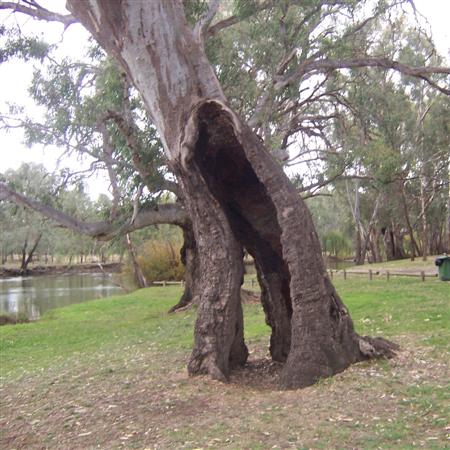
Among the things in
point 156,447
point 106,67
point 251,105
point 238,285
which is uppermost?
point 106,67

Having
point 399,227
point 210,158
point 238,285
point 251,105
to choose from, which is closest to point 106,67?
point 251,105

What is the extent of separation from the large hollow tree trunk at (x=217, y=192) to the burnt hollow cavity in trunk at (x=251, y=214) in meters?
0.02

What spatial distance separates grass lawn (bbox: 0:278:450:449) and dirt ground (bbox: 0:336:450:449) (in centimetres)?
1

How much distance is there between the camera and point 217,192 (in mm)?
7922

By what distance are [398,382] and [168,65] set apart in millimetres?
4296

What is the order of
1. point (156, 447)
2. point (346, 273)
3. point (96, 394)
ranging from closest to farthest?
1. point (156, 447)
2. point (96, 394)
3. point (346, 273)

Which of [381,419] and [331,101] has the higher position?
[331,101]

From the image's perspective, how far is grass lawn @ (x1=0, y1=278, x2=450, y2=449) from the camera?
5.12 meters

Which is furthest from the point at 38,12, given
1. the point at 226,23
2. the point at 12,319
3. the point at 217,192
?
the point at 12,319

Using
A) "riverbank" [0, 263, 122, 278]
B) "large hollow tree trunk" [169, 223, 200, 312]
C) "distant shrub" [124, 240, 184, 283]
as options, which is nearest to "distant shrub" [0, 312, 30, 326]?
"large hollow tree trunk" [169, 223, 200, 312]

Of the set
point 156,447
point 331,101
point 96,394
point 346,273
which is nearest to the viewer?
point 156,447

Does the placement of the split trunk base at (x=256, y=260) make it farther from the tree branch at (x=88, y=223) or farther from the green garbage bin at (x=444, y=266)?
the green garbage bin at (x=444, y=266)

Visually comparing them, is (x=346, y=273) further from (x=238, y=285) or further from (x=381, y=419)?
(x=381, y=419)

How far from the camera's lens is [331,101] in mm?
22266
